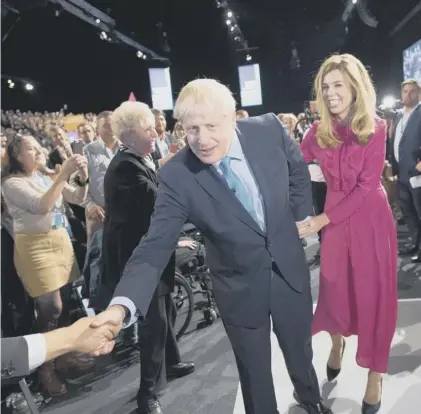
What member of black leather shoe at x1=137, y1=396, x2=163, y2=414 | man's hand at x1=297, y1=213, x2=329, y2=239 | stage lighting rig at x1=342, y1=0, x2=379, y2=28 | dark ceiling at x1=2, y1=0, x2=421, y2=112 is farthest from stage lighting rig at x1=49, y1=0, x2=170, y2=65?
man's hand at x1=297, y1=213, x2=329, y2=239

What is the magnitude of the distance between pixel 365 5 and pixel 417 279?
11.0 meters

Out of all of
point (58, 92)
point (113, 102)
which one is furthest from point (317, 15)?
point (58, 92)

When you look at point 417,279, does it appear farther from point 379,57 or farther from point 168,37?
point 168,37

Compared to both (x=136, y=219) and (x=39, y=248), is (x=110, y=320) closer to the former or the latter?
(x=136, y=219)

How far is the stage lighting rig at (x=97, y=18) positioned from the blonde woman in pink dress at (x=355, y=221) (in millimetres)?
7685

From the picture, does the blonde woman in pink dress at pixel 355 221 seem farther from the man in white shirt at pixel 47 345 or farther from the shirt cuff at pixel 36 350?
the shirt cuff at pixel 36 350

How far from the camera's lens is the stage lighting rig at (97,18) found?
9.54 meters

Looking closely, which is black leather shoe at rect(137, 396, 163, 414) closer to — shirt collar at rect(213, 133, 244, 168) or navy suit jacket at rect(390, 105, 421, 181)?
shirt collar at rect(213, 133, 244, 168)

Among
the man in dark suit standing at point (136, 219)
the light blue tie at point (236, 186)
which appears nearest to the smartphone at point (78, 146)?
the man in dark suit standing at point (136, 219)

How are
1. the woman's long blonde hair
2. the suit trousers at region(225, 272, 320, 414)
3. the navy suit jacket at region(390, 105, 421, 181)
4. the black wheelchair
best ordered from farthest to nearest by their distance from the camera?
the navy suit jacket at region(390, 105, 421, 181) < the black wheelchair < the woman's long blonde hair < the suit trousers at region(225, 272, 320, 414)

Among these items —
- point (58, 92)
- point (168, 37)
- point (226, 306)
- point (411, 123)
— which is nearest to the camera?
point (226, 306)

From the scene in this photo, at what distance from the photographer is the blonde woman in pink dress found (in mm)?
2096

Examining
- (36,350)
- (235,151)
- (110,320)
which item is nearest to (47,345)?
(36,350)

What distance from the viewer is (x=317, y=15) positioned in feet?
50.8
